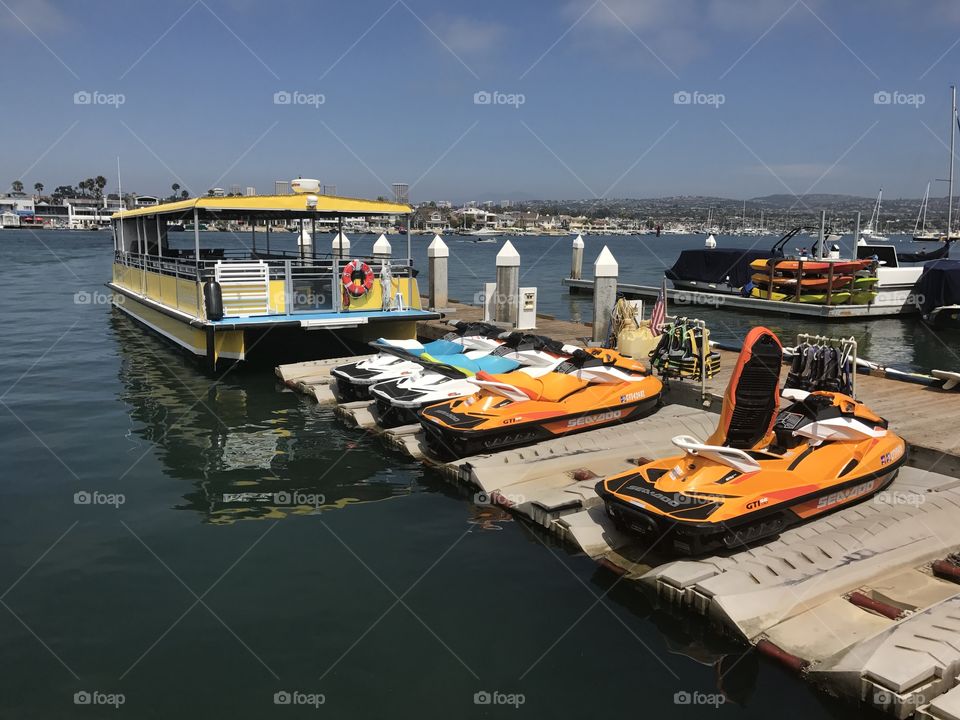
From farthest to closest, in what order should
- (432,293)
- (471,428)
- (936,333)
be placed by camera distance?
(936,333), (432,293), (471,428)

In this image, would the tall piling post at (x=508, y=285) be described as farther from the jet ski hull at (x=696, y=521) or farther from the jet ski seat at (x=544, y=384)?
the jet ski hull at (x=696, y=521)

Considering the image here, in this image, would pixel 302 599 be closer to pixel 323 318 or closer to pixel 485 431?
pixel 485 431

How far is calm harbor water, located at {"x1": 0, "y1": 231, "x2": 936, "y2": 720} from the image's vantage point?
550 cm

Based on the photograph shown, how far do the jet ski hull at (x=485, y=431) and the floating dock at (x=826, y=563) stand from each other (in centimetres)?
17

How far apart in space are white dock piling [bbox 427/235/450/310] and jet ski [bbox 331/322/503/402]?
24.8 feet

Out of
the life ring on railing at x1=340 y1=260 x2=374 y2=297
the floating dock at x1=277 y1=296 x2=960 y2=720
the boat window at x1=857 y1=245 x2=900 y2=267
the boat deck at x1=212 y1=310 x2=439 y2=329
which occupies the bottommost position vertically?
the floating dock at x1=277 y1=296 x2=960 y2=720

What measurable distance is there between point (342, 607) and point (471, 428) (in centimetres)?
362

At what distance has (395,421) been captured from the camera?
1150 centimetres

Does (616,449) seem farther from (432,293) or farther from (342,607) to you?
(432,293)

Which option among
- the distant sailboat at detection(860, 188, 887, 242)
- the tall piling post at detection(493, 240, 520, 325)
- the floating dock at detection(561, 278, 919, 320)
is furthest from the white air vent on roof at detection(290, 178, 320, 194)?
the distant sailboat at detection(860, 188, 887, 242)

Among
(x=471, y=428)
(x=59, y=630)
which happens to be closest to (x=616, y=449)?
(x=471, y=428)

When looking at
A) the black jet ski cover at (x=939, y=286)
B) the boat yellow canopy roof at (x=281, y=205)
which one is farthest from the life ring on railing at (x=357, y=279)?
the black jet ski cover at (x=939, y=286)

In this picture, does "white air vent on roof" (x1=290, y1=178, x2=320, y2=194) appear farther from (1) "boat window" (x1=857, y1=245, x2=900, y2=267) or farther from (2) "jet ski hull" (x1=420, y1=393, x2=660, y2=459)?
(1) "boat window" (x1=857, y1=245, x2=900, y2=267)

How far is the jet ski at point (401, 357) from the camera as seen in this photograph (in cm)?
1254
